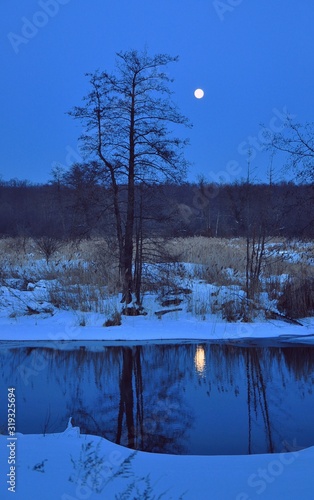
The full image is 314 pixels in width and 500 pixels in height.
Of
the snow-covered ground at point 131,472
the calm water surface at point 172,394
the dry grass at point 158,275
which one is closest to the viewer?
the snow-covered ground at point 131,472

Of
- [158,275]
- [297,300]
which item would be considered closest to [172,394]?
[158,275]

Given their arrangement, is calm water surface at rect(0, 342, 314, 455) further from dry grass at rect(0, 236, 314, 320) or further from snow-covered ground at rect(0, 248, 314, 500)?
dry grass at rect(0, 236, 314, 320)

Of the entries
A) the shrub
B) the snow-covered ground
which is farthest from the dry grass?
the snow-covered ground

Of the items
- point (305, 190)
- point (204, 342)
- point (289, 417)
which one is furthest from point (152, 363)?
point (305, 190)

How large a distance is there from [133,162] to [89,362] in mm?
5320

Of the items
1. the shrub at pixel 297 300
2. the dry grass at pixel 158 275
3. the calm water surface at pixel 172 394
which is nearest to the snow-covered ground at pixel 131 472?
the calm water surface at pixel 172 394

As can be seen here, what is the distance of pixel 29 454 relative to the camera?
16.0ft

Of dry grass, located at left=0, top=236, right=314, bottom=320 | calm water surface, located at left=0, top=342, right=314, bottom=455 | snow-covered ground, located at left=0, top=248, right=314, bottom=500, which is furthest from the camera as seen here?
dry grass, located at left=0, top=236, right=314, bottom=320

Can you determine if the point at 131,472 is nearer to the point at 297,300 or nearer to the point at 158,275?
the point at 158,275

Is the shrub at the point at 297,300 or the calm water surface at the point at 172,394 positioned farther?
the shrub at the point at 297,300

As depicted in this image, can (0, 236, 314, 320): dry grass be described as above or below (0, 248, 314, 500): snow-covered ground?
above

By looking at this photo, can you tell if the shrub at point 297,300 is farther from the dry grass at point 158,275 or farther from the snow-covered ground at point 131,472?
the snow-covered ground at point 131,472

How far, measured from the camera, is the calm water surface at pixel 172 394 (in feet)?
18.6

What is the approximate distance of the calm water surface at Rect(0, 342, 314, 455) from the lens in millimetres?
5684
